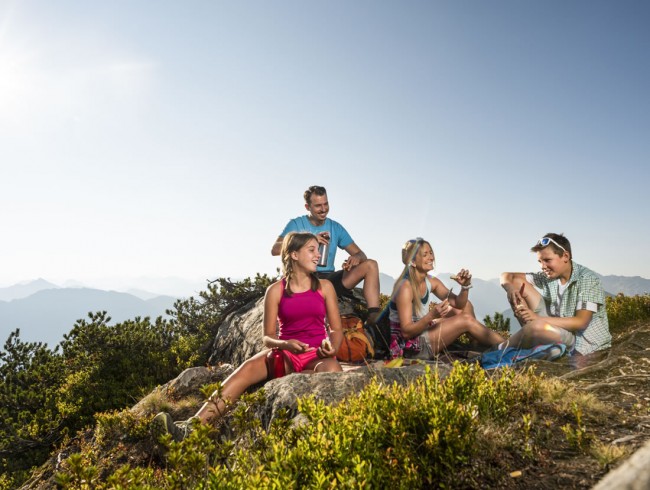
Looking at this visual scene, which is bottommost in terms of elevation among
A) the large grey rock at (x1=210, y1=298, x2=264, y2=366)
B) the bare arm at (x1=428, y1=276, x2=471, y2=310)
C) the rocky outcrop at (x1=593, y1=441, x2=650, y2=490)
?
the large grey rock at (x1=210, y1=298, x2=264, y2=366)

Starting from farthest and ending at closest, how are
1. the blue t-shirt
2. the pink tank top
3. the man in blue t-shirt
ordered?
the blue t-shirt < the man in blue t-shirt < the pink tank top

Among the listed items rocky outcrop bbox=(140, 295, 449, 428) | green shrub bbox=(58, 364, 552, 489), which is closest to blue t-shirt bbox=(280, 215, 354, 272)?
rocky outcrop bbox=(140, 295, 449, 428)

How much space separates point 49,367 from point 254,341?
19.0 ft

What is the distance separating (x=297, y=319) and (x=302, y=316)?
0.24 ft

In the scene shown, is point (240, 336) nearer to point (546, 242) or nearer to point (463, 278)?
point (463, 278)

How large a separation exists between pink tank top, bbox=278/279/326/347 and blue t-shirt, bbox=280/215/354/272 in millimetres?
2788

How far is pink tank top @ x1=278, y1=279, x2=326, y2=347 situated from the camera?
5340 millimetres

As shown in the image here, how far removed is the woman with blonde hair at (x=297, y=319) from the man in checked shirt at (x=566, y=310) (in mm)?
2596

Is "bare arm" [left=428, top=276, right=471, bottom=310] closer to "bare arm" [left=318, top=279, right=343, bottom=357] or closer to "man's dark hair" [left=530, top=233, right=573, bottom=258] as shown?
"man's dark hair" [left=530, top=233, right=573, bottom=258]

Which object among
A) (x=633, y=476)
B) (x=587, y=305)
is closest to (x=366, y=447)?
(x=633, y=476)

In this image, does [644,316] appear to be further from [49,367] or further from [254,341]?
[49,367]

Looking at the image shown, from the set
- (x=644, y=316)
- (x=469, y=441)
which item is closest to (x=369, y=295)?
(x=469, y=441)

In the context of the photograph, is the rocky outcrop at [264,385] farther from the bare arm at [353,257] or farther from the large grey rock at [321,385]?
the bare arm at [353,257]

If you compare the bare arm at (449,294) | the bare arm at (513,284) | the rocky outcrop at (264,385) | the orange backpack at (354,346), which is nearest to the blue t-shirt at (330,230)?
the rocky outcrop at (264,385)
